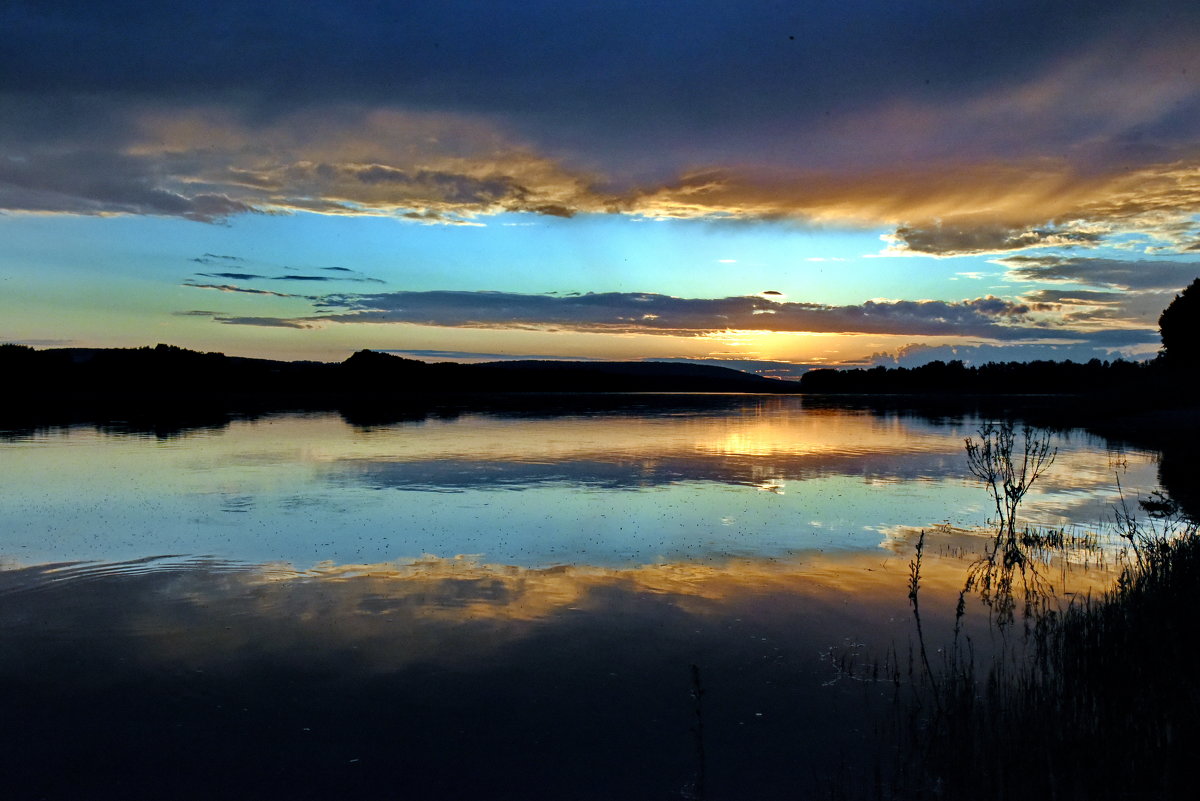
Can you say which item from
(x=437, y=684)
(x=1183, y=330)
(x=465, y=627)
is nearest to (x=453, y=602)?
(x=465, y=627)

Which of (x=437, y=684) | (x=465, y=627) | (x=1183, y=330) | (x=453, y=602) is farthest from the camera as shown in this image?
(x=1183, y=330)

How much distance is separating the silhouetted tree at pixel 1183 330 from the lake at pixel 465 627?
75.1 metres

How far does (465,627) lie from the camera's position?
11.3m

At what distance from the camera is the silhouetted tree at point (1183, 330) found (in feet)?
277

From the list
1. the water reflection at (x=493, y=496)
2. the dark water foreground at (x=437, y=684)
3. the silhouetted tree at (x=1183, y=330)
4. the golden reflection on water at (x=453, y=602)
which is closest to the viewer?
the dark water foreground at (x=437, y=684)

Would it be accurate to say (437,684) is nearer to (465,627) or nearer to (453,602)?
(465,627)

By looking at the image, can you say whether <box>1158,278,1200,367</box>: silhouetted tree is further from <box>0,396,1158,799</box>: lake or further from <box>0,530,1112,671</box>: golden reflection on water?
<box>0,530,1112,671</box>: golden reflection on water

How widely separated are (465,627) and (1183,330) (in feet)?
341

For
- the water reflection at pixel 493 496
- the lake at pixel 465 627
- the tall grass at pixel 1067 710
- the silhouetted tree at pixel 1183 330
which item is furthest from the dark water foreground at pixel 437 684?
the silhouetted tree at pixel 1183 330

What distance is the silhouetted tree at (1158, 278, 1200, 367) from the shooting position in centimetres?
8444

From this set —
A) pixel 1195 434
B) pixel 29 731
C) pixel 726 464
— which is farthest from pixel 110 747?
pixel 1195 434

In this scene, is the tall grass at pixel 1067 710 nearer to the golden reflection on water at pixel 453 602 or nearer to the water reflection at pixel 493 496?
the golden reflection on water at pixel 453 602

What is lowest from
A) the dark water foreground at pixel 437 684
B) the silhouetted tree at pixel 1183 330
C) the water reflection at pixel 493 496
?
the dark water foreground at pixel 437 684

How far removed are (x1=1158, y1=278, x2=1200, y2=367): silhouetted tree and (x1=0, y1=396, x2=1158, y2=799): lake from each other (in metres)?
75.1
